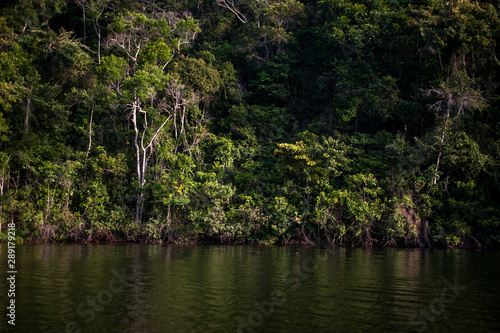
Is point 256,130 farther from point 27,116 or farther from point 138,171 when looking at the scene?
point 27,116

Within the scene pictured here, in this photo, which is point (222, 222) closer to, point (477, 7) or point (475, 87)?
point (475, 87)

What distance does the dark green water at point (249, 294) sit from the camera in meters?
8.83

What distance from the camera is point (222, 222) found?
2697 centimetres

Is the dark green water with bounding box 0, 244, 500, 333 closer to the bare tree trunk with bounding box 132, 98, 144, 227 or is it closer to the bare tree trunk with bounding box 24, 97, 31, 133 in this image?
the bare tree trunk with bounding box 132, 98, 144, 227

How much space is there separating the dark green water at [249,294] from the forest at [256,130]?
7796 mm

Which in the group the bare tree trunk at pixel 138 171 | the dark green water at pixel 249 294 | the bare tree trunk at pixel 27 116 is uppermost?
the bare tree trunk at pixel 27 116

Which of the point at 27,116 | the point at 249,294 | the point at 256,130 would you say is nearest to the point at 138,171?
the point at 27,116

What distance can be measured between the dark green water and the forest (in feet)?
25.6

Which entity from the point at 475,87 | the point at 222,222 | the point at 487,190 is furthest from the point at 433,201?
the point at 222,222

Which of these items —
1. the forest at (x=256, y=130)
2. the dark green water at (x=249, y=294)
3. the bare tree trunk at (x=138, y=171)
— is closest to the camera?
the dark green water at (x=249, y=294)

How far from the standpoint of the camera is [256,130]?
112 ft

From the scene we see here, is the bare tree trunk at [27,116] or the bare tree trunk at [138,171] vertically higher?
the bare tree trunk at [27,116]

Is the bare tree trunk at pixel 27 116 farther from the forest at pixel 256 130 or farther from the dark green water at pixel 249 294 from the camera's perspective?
the dark green water at pixel 249 294

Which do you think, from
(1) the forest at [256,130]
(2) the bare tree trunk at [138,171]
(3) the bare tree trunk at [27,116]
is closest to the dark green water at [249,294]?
(1) the forest at [256,130]
